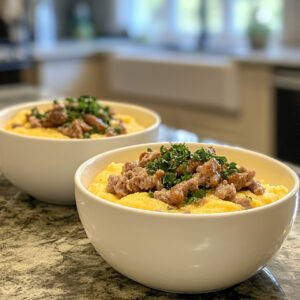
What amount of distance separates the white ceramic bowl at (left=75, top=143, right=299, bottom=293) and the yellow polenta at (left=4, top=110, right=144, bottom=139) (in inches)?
15.5

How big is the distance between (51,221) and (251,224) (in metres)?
0.47

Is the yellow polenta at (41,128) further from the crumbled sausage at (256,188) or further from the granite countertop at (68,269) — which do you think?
the crumbled sausage at (256,188)

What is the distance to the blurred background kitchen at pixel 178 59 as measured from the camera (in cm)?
333

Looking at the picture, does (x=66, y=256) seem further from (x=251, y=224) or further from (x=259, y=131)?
(x=259, y=131)

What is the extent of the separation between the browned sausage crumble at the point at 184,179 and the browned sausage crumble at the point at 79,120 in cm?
30

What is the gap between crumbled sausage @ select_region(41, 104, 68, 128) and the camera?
1.18 metres

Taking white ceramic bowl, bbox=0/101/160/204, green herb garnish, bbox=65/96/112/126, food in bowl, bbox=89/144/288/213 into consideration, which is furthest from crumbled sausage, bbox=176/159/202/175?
green herb garnish, bbox=65/96/112/126

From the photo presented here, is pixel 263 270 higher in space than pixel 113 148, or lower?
lower

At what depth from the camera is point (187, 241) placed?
2.30 ft

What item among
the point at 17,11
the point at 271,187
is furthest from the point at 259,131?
the point at 271,187

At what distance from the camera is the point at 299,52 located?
142 inches

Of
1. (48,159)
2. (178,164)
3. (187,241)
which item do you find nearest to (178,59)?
(48,159)

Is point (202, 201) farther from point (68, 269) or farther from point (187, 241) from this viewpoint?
point (68, 269)

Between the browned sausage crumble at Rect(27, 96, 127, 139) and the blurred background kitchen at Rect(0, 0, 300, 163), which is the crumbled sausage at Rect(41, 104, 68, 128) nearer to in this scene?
the browned sausage crumble at Rect(27, 96, 127, 139)
